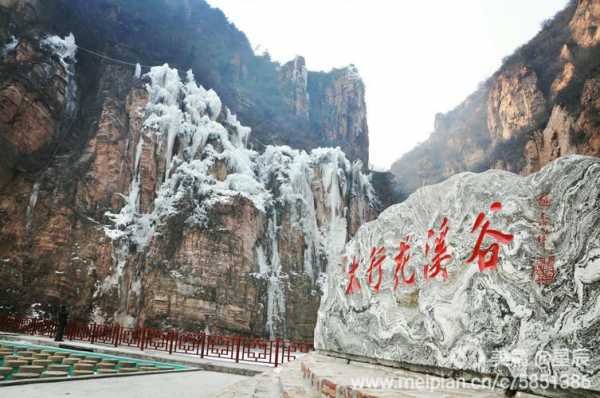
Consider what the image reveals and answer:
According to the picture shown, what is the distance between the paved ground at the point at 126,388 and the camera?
4216 millimetres

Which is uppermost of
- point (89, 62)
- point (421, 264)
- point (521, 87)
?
point (521, 87)

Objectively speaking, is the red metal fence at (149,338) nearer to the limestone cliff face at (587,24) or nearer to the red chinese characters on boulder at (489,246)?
the red chinese characters on boulder at (489,246)

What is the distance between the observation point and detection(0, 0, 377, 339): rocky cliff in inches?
606

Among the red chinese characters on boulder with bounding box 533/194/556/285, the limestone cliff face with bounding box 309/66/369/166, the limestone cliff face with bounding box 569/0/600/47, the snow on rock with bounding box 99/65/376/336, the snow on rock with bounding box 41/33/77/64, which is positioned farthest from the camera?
the limestone cliff face with bounding box 309/66/369/166

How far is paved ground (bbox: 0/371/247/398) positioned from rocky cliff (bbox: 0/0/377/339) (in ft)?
30.1

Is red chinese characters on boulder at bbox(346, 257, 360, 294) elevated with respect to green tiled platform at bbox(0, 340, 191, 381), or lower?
elevated

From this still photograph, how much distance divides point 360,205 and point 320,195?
3421 millimetres

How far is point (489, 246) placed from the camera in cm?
314

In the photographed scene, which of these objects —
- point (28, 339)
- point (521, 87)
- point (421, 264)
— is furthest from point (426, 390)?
point (521, 87)

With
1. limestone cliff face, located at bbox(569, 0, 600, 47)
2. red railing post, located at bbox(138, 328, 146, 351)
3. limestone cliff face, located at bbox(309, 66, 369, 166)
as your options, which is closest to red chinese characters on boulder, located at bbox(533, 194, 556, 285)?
red railing post, located at bbox(138, 328, 146, 351)

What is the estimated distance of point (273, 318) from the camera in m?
17.9

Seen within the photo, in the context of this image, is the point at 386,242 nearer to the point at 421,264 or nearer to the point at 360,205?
the point at 421,264

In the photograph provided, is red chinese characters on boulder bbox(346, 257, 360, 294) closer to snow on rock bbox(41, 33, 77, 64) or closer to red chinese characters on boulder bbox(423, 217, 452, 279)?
red chinese characters on boulder bbox(423, 217, 452, 279)

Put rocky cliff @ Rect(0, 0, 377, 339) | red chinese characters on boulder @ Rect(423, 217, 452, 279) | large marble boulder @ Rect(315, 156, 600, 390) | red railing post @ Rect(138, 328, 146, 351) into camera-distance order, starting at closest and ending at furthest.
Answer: large marble boulder @ Rect(315, 156, 600, 390) < red chinese characters on boulder @ Rect(423, 217, 452, 279) < red railing post @ Rect(138, 328, 146, 351) < rocky cliff @ Rect(0, 0, 377, 339)
